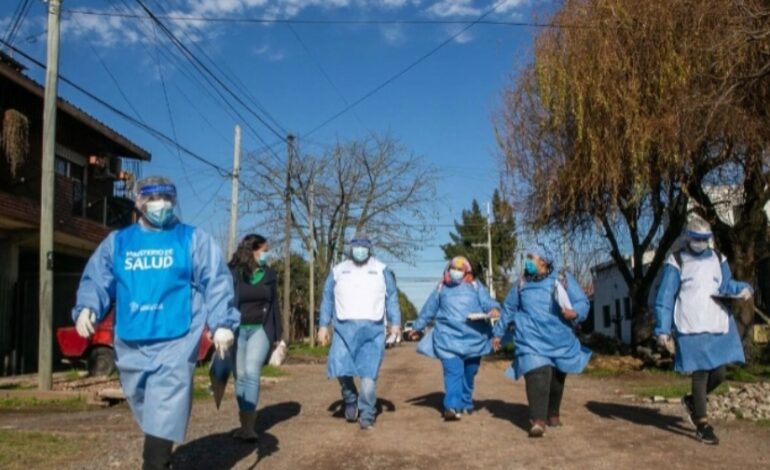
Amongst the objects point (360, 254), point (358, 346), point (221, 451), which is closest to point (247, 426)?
point (221, 451)

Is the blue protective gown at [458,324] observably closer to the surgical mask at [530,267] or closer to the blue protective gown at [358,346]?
the blue protective gown at [358,346]

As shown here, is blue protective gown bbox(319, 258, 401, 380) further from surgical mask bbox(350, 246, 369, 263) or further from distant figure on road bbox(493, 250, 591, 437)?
distant figure on road bbox(493, 250, 591, 437)

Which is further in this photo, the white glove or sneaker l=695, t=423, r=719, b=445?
the white glove

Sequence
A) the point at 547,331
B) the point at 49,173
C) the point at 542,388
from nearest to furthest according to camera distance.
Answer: the point at 542,388
the point at 547,331
the point at 49,173

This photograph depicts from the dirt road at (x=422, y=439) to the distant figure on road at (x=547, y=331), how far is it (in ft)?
1.50

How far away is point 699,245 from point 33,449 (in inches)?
242

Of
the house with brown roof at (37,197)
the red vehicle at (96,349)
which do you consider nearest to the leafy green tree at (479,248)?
the house with brown roof at (37,197)

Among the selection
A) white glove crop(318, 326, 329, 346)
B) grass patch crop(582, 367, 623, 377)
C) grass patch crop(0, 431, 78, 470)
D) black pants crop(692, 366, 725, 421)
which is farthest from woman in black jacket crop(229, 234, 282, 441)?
grass patch crop(582, 367, 623, 377)

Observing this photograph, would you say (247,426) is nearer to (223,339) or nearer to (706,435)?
(223,339)

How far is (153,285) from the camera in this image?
4777 mm

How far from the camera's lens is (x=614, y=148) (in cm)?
1405

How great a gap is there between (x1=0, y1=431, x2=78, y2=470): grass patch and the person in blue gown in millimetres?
2092

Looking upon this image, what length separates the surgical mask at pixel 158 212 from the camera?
16.3 feet

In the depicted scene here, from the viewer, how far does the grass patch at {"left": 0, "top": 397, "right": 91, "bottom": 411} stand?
34.7ft
